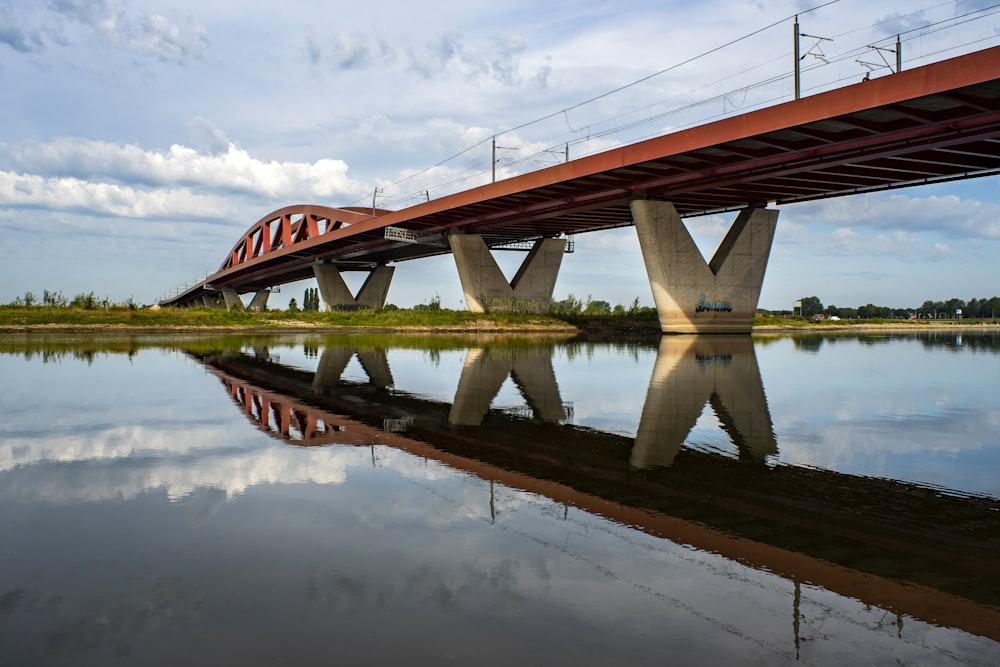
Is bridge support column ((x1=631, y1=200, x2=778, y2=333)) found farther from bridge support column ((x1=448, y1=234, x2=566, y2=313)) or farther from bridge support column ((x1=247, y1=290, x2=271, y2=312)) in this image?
bridge support column ((x1=247, y1=290, x2=271, y2=312))

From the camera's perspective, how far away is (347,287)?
90500 mm

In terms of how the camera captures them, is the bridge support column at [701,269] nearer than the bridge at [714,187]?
No

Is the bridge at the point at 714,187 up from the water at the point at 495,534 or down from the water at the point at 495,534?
up

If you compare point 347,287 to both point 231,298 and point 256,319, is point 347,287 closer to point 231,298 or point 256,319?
point 256,319

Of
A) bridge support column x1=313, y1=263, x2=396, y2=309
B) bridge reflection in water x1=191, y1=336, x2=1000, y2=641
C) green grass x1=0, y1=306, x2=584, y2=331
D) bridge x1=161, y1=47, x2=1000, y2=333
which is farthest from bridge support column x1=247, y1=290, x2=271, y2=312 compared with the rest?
bridge reflection in water x1=191, y1=336, x2=1000, y2=641

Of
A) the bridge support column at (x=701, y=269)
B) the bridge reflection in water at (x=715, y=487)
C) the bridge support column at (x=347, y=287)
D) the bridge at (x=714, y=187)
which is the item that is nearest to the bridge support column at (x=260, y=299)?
the bridge support column at (x=347, y=287)

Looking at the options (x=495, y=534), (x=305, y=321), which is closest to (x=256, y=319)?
(x=305, y=321)

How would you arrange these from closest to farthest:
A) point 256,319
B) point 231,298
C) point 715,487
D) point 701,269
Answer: point 715,487
point 701,269
point 256,319
point 231,298

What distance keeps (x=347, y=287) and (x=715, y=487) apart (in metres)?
86.1

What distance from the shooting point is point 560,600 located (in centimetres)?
457

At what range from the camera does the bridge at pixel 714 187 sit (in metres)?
26.0

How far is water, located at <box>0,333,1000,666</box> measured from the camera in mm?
4047

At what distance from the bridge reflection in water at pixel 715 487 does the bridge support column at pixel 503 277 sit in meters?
44.6

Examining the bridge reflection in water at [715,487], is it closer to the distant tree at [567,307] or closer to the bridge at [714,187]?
the bridge at [714,187]
